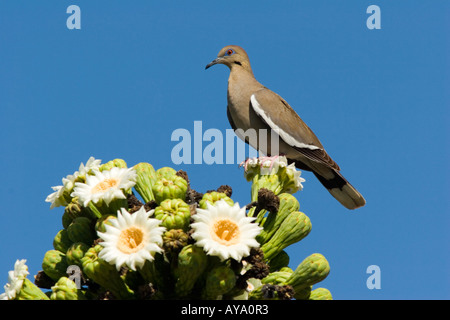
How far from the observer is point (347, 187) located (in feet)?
31.2

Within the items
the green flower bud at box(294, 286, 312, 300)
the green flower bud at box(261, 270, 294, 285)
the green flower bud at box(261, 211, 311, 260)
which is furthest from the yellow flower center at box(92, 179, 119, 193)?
the green flower bud at box(294, 286, 312, 300)

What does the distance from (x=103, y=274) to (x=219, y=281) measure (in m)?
0.94

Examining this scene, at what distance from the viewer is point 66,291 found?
5.31 meters

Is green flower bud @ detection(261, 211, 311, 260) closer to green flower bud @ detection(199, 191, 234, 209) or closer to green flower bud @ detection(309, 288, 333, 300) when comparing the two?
green flower bud @ detection(309, 288, 333, 300)

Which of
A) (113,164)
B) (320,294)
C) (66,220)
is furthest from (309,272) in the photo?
(66,220)

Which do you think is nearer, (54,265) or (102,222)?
(102,222)

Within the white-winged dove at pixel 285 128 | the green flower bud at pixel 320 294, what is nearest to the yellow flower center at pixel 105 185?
the green flower bud at pixel 320 294

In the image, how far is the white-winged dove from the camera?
9.64m

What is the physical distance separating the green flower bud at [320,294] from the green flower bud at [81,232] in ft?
6.84

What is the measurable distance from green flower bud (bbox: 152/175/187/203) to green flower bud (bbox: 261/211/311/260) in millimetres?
924

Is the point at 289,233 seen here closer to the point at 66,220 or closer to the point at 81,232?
the point at 81,232

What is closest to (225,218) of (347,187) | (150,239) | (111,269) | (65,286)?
(150,239)
